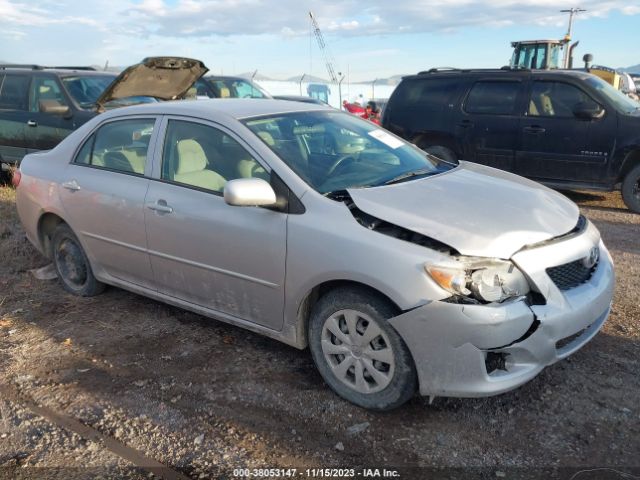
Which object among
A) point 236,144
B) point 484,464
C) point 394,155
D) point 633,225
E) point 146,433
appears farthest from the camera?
point 633,225

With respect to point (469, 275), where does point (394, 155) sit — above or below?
above

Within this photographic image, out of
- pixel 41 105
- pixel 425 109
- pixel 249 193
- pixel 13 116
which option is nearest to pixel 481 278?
pixel 249 193

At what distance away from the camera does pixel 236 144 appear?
12.2ft

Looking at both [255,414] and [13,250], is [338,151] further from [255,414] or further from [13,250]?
[13,250]

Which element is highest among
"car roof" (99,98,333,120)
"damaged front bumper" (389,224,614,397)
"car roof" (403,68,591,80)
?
"car roof" (403,68,591,80)

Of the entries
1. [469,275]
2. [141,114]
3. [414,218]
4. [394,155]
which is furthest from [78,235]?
[469,275]

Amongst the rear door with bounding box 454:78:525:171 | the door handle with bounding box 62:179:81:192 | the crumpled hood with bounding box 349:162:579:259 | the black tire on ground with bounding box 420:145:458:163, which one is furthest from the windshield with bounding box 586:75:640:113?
the door handle with bounding box 62:179:81:192

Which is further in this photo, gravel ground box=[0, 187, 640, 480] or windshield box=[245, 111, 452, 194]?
windshield box=[245, 111, 452, 194]

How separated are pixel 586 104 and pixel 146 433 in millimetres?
6723

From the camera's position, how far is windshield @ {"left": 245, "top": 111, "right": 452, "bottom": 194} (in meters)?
3.58

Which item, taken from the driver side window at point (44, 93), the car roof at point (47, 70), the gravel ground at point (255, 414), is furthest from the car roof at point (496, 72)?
the driver side window at point (44, 93)

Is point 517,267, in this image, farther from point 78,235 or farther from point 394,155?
point 78,235

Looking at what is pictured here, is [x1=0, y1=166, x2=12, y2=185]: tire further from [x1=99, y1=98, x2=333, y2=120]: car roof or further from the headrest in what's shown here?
the headrest

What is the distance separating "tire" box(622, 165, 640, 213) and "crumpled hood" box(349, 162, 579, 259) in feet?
14.0
